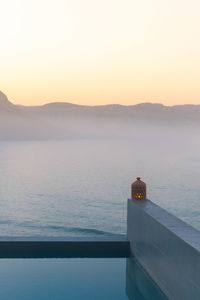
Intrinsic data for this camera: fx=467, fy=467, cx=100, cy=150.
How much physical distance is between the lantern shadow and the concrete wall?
0.16 meters

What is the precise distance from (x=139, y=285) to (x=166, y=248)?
2.33m

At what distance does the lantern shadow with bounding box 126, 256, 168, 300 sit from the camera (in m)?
11.3

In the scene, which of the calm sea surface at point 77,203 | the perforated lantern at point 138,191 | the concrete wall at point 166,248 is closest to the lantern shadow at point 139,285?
the concrete wall at point 166,248

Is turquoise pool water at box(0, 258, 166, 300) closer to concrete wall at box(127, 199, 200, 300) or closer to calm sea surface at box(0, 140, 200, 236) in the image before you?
concrete wall at box(127, 199, 200, 300)

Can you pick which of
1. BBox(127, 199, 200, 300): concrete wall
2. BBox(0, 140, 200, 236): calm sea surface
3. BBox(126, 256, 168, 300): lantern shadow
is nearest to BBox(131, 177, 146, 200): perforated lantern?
BBox(127, 199, 200, 300): concrete wall

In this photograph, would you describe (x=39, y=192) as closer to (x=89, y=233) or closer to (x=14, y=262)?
(x=89, y=233)

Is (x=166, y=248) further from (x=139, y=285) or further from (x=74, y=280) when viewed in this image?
(x=74, y=280)

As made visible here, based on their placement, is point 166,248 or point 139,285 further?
point 139,285

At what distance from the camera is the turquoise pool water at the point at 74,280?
38.1ft

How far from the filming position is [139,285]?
12.2m

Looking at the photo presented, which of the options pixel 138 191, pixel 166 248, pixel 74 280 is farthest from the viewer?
pixel 138 191

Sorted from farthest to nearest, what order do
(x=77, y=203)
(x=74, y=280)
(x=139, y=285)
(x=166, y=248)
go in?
(x=77, y=203) → (x=74, y=280) → (x=139, y=285) → (x=166, y=248)

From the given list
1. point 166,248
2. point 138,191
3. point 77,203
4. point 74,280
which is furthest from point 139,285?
point 77,203

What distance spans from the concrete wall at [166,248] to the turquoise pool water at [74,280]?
1.51 feet
